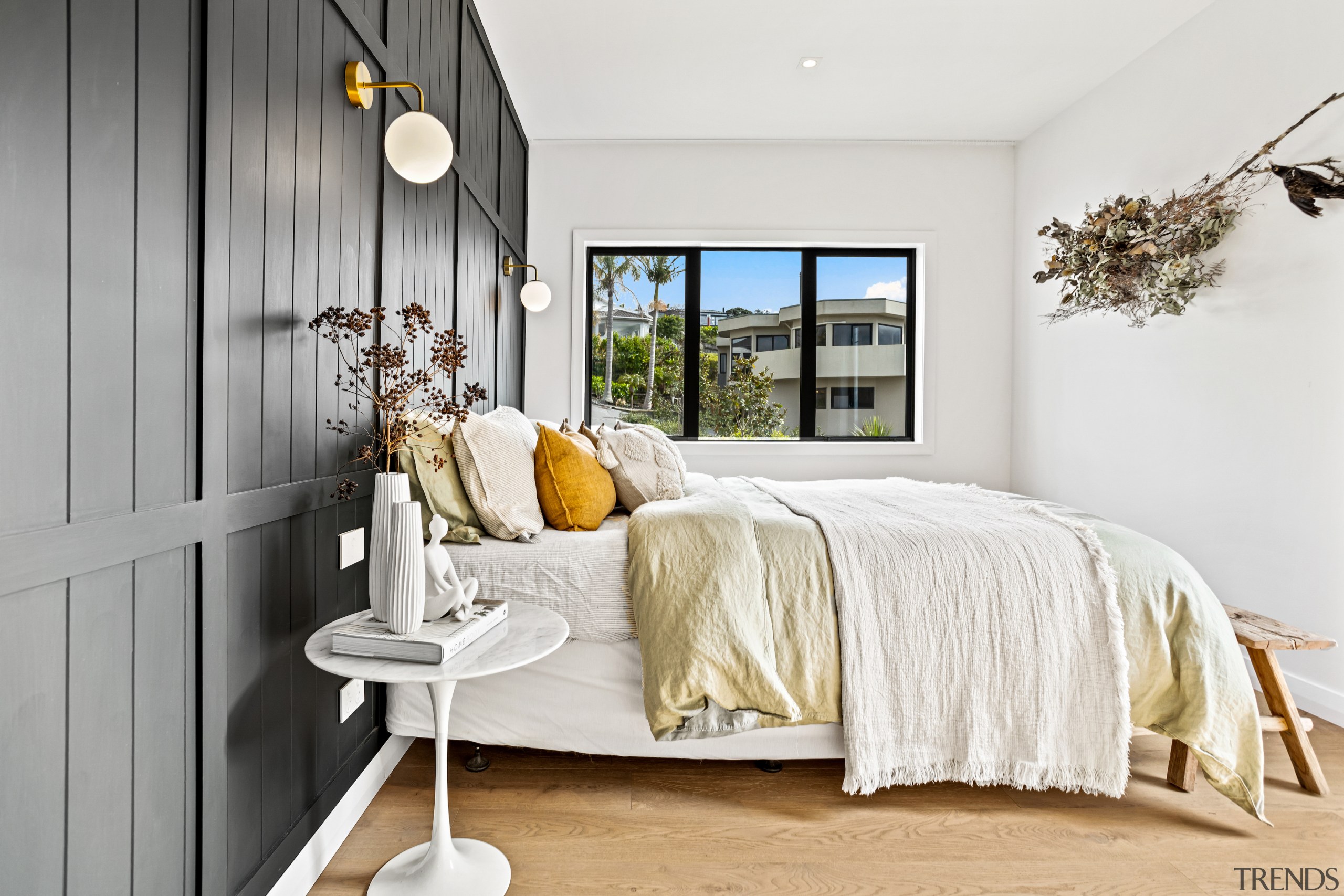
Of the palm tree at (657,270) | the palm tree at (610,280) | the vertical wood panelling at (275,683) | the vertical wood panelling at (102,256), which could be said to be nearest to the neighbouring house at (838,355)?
the palm tree at (657,270)

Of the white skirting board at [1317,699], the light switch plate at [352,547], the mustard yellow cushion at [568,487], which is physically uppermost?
the mustard yellow cushion at [568,487]

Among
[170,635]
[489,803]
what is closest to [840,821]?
[489,803]

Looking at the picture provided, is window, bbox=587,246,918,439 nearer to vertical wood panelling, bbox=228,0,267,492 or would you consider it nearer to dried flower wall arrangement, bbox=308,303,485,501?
dried flower wall arrangement, bbox=308,303,485,501

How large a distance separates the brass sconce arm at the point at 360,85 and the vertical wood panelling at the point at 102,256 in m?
0.63

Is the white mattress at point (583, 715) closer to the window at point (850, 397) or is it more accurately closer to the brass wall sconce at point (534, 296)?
the brass wall sconce at point (534, 296)

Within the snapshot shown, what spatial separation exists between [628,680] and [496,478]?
0.64m

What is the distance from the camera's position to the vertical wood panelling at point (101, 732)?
2.56ft

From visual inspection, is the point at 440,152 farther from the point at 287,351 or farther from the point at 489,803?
the point at 489,803

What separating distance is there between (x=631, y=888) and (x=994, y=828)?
91 cm

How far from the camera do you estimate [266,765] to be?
1174 mm

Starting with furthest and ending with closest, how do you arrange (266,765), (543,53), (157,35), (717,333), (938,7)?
1. (717,333)
2. (543,53)
3. (938,7)
4. (266,765)
5. (157,35)

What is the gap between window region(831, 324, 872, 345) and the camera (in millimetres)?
3951

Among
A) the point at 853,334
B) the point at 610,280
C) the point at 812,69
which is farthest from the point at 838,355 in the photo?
the point at 812,69

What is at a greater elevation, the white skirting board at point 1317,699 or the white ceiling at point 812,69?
the white ceiling at point 812,69
